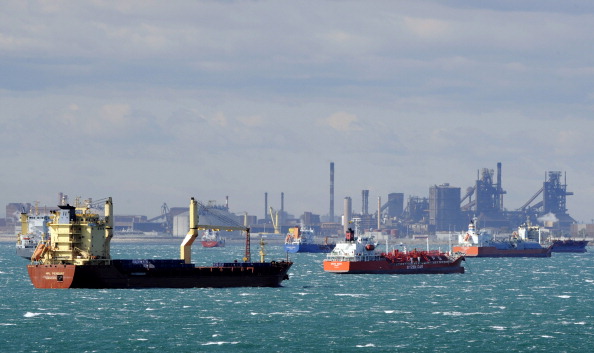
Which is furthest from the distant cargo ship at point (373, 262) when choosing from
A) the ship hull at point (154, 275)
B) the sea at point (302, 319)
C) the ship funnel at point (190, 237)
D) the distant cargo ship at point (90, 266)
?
the distant cargo ship at point (90, 266)

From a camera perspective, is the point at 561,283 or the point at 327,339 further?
the point at 561,283

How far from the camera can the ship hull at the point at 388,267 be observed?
155750mm

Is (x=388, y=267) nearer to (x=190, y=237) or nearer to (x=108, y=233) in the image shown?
(x=190, y=237)

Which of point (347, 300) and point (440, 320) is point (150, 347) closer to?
point (440, 320)

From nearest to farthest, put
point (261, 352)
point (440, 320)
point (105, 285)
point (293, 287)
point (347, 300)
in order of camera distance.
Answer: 1. point (261, 352)
2. point (440, 320)
3. point (347, 300)
4. point (105, 285)
5. point (293, 287)


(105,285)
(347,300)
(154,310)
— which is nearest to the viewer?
(154,310)

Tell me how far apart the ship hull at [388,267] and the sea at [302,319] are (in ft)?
72.8

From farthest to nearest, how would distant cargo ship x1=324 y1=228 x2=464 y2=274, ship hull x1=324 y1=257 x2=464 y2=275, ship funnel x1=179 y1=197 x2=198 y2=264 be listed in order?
distant cargo ship x1=324 y1=228 x2=464 y2=274, ship hull x1=324 y1=257 x2=464 y2=275, ship funnel x1=179 y1=197 x2=198 y2=264

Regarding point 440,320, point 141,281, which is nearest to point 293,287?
point 141,281

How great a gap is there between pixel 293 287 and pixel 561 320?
4194cm

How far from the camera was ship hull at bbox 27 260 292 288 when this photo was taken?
114188 millimetres

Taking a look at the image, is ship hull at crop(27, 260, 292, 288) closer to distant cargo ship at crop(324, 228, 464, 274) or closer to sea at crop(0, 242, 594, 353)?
sea at crop(0, 242, 594, 353)

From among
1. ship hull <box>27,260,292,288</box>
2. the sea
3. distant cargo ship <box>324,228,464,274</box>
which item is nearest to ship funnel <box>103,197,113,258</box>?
A: ship hull <box>27,260,292,288</box>

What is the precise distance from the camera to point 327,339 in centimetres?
7556
